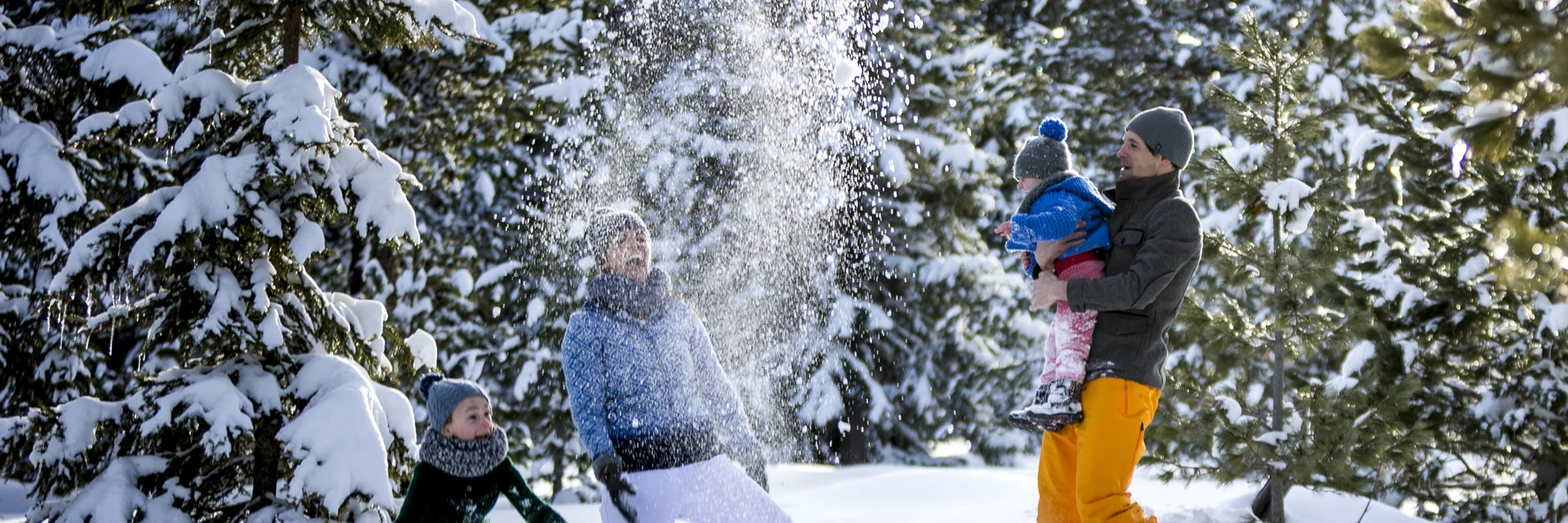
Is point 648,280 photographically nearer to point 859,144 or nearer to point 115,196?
point 115,196

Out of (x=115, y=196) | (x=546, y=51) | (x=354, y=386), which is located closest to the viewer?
(x=354, y=386)

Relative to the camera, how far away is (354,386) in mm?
4695

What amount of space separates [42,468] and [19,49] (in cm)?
305

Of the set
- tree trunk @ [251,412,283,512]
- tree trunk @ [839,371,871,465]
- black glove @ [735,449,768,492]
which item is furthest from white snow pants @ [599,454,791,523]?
tree trunk @ [839,371,871,465]

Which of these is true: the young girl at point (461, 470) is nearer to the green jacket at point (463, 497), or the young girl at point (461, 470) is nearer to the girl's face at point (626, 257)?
the green jacket at point (463, 497)

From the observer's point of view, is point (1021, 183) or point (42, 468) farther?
point (42, 468)

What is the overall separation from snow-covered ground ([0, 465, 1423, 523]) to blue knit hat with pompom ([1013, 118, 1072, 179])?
12.2ft

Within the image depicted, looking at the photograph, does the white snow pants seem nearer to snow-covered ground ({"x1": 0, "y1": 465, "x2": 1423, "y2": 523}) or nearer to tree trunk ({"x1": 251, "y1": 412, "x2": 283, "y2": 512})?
tree trunk ({"x1": 251, "y1": 412, "x2": 283, "y2": 512})

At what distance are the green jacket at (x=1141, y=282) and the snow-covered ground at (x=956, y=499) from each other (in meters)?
3.55

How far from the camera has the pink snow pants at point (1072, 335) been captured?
370cm

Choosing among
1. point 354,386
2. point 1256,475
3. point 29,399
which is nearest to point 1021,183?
point 354,386

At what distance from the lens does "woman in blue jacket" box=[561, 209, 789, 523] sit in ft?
11.9

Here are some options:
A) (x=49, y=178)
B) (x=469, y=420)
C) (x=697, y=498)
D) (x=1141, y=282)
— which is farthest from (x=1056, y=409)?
(x=49, y=178)

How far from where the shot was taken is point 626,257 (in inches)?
152
